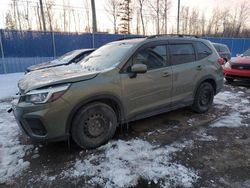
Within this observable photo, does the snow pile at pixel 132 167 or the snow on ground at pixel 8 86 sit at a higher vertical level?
the snow on ground at pixel 8 86

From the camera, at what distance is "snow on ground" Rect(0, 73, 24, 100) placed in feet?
24.3

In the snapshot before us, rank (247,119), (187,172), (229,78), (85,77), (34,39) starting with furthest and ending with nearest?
(34,39)
(229,78)
(247,119)
(85,77)
(187,172)

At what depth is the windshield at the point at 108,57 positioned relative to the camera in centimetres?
386

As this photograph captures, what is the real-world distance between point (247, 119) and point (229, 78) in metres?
4.51

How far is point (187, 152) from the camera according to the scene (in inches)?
136

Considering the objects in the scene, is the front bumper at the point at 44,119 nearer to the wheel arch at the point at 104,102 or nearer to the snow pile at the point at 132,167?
the wheel arch at the point at 104,102

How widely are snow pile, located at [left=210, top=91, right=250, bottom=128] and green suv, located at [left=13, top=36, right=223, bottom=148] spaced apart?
2.14ft

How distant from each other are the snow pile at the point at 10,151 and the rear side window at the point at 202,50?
402 centimetres

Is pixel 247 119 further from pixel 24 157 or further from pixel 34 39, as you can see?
pixel 34 39

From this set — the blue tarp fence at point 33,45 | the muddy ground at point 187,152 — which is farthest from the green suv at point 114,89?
the blue tarp fence at point 33,45

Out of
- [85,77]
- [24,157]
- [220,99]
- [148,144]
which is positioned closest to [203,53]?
[220,99]

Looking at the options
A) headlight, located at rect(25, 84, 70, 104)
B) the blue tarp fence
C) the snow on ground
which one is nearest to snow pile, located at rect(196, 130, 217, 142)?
headlight, located at rect(25, 84, 70, 104)

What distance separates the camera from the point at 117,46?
4.43 metres

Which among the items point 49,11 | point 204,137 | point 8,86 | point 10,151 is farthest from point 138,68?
point 49,11
